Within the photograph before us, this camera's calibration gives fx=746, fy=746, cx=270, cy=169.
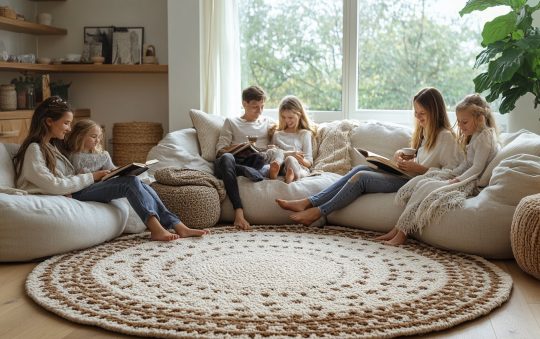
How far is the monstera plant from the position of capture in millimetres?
4406

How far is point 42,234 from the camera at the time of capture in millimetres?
3557

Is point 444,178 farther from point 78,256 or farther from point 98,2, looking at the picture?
point 98,2

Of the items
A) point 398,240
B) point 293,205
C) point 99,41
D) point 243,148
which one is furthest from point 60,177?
point 99,41

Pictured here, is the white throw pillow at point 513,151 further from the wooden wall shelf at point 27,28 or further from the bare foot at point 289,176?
the wooden wall shelf at point 27,28

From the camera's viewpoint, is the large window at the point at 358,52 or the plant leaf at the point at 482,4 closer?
the plant leaf at the point at 482,4

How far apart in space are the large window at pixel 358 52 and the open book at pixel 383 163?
1391 millimetres

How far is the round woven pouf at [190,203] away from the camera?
429 centimetres

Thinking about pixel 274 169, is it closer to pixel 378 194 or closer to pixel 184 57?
pixel 378 194

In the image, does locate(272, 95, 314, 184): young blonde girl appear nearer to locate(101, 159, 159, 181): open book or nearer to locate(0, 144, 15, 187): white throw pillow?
locate(101, 159, 159, 181): open book

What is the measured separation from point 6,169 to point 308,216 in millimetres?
1703

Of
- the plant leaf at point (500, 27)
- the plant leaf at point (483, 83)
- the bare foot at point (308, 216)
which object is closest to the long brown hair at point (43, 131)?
the bare foot at point (308, 216)

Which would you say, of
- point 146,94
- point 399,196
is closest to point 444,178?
point 399,196

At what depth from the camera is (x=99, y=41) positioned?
618cm

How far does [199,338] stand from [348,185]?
2030mm
